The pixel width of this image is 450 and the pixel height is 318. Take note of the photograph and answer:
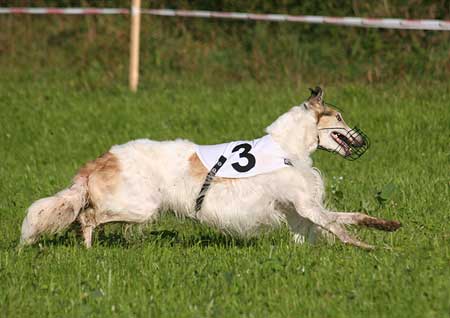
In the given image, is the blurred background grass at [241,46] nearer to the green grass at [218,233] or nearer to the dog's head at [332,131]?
the green grass at [218,233]

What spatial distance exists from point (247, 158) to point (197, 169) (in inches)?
16.8

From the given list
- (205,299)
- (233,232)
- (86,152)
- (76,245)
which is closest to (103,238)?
(76,245)

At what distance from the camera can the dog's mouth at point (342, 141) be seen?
8359 millimetres

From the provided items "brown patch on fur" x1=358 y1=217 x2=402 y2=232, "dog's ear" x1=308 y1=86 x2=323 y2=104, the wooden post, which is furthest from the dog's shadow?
the wooden post

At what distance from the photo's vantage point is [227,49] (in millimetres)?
17859

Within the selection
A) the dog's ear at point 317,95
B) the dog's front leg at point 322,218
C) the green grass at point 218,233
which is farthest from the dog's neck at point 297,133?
the green grass at point 218,233

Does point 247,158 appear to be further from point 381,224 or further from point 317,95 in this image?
point 381,224

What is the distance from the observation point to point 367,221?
779cm

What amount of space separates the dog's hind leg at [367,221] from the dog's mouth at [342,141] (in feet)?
2.26

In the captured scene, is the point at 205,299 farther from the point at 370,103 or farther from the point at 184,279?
the point at 370,103

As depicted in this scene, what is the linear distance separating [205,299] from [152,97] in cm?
921

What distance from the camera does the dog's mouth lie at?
27.4 feet

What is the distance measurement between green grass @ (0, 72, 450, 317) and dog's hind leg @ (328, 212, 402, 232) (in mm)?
147

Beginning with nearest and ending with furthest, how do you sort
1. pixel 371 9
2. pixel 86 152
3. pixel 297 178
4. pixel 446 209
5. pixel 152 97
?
pixel 297 178 → pixel 446 209 → pixel 86 152 → pixel 152 97 → pixel 371 9
